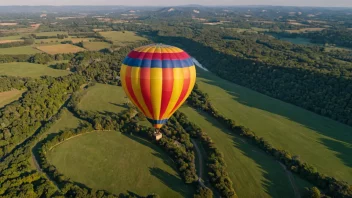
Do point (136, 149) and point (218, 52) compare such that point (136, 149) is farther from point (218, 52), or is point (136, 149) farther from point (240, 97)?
point (218, 52)

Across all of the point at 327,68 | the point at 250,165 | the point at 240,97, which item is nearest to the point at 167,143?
the point at 250,165

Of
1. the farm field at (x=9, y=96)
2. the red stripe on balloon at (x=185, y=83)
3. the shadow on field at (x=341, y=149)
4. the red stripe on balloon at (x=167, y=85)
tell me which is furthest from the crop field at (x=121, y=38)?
the red stripe on balloon at (x=167, y=85)

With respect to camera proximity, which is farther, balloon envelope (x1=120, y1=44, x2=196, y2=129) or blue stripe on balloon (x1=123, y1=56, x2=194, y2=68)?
balloon envelope (x1=120, y1=44, x2=196, y2=129)

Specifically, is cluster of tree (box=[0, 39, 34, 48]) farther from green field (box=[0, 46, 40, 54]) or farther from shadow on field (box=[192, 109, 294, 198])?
shadow on field (box=[192, 109, 294, 198])

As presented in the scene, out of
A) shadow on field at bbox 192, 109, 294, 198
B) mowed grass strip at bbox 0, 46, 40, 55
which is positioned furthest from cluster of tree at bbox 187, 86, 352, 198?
mowed grass strip at bbox 0, 46, 40, 55

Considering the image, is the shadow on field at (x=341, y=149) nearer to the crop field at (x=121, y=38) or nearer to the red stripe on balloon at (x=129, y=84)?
the red stripe on balloon at (x=129, y=84)

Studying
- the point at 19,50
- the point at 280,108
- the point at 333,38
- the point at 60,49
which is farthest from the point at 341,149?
the point at 19,50

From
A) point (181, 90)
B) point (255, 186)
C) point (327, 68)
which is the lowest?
point (255, 186)
